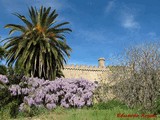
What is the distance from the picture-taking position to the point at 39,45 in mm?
27000

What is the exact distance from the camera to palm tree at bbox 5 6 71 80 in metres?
26.2

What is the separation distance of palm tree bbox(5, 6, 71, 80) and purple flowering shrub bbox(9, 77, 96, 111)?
563 centimetres

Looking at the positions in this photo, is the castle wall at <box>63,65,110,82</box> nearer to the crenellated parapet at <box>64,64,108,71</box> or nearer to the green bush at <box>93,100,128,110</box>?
the crenellated parapet at <box>64,64,108,71</box>

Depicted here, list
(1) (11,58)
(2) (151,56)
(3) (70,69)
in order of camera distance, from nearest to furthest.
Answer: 1. (2) (151,56)
2. (1) (11,58)
3. (3) (70,69)

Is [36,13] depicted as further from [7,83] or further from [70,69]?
[70,69]

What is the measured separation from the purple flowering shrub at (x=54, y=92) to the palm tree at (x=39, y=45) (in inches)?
222

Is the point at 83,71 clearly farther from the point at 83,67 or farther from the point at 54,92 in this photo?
the point at 54,92

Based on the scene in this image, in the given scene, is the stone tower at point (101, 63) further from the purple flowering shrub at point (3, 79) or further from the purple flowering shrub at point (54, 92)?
the purple flowering shrub at point (3, 79)

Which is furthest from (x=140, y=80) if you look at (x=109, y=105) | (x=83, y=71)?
(x=83, y=71)

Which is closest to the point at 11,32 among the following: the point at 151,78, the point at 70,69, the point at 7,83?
the point at 7,83

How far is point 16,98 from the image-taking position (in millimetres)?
19172

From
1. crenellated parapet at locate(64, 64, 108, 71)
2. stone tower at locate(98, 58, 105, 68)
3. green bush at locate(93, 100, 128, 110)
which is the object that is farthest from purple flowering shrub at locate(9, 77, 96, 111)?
stone tower at locate(98, 58, 105, 68)

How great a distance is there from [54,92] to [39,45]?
7.59 m

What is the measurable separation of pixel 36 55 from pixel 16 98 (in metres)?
7.79
